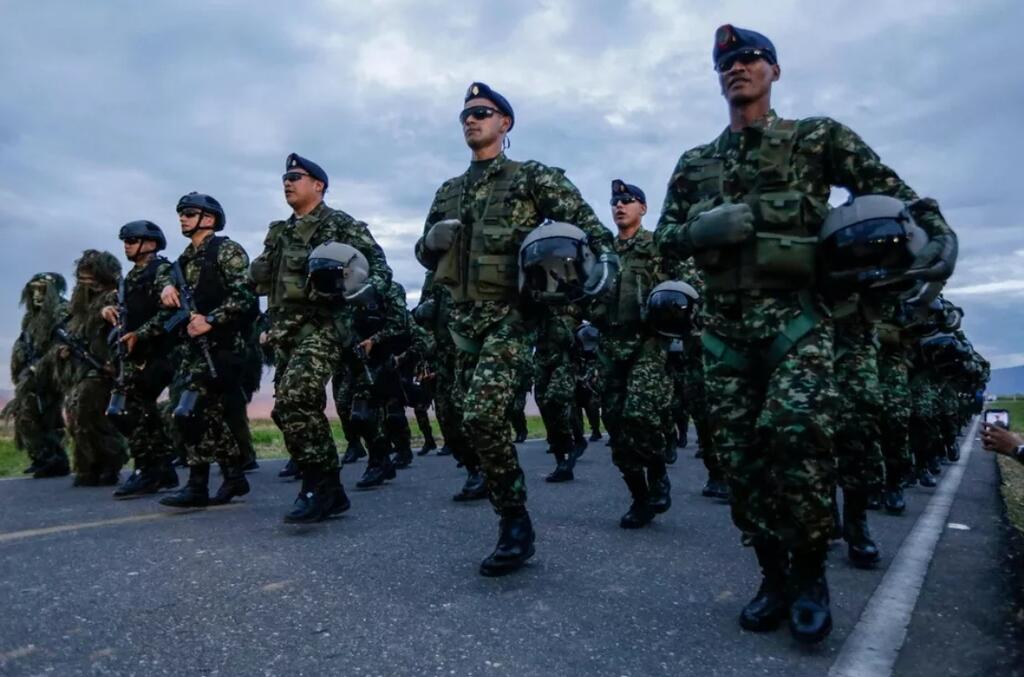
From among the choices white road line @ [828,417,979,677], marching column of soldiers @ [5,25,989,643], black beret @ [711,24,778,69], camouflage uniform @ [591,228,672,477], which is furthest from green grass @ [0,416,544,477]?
black beret @ [711,24,778,69]

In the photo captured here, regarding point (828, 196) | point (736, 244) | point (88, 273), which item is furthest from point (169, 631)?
point (88, 273)

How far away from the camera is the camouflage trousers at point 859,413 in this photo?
437 centimetres

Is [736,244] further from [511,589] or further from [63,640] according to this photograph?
[63,640]

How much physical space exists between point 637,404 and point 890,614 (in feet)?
7.26

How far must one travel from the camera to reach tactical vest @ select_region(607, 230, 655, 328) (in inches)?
221

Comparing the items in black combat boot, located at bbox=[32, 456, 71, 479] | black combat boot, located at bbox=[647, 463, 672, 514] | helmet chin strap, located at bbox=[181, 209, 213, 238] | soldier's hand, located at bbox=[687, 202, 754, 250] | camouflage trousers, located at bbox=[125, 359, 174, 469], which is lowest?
black combat boot, located at bbox=[32, 456, 71, 479]

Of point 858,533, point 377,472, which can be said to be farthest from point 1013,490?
point 377,472

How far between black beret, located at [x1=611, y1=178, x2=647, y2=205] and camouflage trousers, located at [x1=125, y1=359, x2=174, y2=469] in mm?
4197

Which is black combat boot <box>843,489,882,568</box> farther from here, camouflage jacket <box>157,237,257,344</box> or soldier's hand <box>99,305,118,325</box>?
soldier's hand <box>99,305,118,325</box>

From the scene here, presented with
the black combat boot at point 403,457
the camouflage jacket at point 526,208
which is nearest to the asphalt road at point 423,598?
the camouflage jacket at point 526,208

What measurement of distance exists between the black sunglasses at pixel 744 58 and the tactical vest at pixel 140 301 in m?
5.38

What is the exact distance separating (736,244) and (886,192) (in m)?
0.64

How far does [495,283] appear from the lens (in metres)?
3.96

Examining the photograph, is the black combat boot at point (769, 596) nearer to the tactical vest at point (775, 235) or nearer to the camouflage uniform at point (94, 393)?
the tactical vest at point (775, 235)
